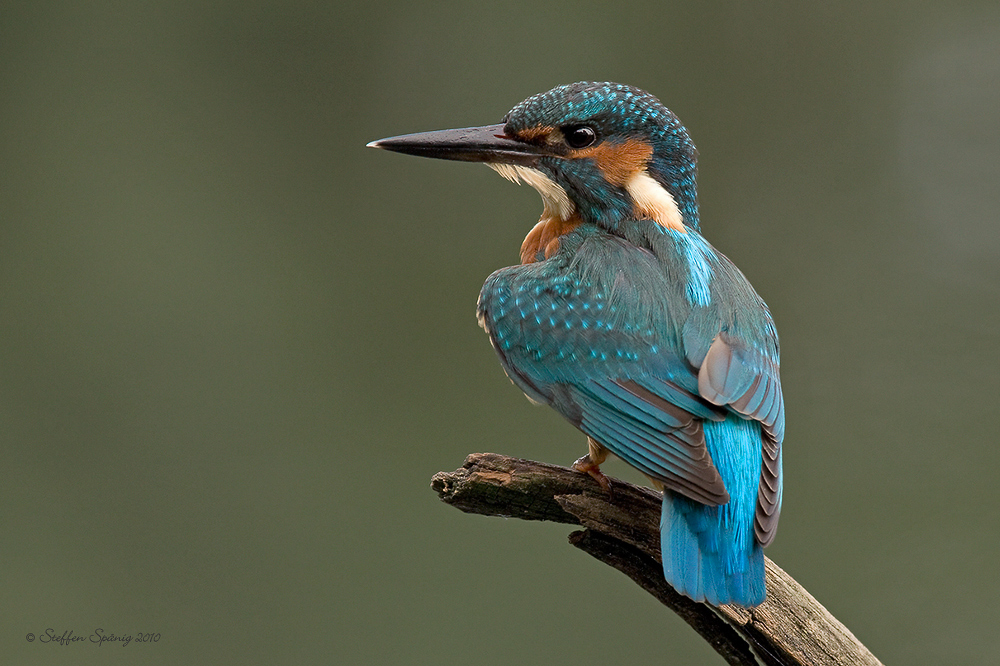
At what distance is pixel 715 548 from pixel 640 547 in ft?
0.94

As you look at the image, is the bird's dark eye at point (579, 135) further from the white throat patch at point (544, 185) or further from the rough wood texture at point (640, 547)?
the rough wood texture at point (640, 547)

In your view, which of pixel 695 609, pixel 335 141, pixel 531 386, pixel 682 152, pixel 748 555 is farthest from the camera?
pixel 335 141

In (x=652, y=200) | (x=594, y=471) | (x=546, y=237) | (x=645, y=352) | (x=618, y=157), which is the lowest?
(x=594, y=471)

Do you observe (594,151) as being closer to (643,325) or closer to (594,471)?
(643,325)

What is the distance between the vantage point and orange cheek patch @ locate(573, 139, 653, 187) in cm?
276

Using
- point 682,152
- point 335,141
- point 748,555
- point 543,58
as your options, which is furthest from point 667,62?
point 748,555

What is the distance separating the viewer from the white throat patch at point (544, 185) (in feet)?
9.20

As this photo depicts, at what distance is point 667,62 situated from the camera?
221 inches

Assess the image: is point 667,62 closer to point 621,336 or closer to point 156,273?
point 156,273

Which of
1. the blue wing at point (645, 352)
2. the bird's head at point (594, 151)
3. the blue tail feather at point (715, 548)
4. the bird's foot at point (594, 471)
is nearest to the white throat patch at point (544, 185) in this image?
the bird's head at point (594, 151)

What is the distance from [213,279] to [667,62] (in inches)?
102

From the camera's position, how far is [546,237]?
289 cm

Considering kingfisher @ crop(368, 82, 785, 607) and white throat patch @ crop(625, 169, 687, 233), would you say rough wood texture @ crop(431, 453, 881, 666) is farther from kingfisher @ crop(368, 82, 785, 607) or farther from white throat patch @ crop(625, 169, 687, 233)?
white throat patch @ crop(625, 169, 687, 233)

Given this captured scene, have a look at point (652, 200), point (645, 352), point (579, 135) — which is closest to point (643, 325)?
point (645, 352)
